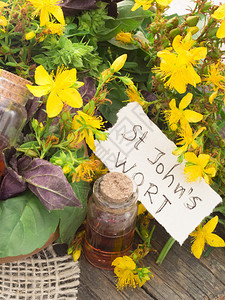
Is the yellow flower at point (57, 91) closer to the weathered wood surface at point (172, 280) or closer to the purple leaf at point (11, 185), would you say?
the purple leaf at point (11, 185)

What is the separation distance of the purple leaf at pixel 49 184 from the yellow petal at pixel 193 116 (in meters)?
0.30

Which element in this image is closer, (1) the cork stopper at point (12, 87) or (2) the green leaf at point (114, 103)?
(1) the cork stopper at point (12, 87)

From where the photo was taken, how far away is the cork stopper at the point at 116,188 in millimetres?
736

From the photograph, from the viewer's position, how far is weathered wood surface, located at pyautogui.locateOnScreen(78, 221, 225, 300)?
830 mm

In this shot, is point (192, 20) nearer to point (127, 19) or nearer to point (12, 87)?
point (127, 19)

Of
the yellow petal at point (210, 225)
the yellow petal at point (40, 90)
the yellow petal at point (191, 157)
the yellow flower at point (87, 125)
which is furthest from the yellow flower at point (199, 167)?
the yellow petal at point (40, 90)

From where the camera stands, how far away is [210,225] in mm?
834

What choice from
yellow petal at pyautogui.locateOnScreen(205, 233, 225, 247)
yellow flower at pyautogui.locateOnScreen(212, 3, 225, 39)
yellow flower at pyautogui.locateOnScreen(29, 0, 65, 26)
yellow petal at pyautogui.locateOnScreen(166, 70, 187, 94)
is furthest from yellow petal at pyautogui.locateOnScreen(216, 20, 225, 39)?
yellow petal at pyautogui.locateOnScreen(205, 233, 225, 247)

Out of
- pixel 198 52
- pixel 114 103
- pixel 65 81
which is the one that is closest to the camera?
pixel 65 81

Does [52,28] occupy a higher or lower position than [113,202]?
higher

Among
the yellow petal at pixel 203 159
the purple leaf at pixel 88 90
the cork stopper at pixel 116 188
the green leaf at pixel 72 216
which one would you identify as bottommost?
the green leaf at pixel 72 216

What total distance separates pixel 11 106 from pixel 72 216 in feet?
Answer: 0.83

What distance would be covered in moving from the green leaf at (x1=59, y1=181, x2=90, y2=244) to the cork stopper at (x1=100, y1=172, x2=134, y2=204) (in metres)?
0.06

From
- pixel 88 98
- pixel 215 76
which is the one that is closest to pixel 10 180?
pixel 88 98
